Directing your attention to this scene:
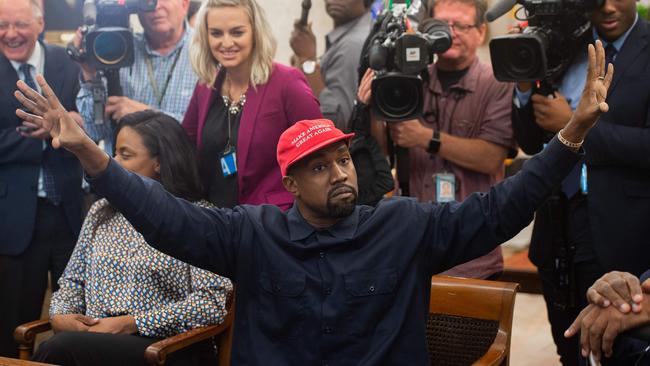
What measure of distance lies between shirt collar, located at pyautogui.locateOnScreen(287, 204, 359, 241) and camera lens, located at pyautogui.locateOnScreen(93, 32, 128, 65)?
137cm

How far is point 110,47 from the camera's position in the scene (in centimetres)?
364

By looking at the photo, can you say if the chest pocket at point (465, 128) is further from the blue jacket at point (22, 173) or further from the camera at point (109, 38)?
the blue jacket at point (22, 173)

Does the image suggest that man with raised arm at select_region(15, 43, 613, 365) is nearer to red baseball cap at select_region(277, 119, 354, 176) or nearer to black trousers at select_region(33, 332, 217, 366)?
red baseball cap at select_region(277, 119, 354, 176)

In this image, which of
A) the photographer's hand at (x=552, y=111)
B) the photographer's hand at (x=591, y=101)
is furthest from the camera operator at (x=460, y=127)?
the photographer's hand at (x=591, y=101)

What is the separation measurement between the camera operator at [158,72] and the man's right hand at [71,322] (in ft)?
2.76

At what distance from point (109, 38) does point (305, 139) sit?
139cm

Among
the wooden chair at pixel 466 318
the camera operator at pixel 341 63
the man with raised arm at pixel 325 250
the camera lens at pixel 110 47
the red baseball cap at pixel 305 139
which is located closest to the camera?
Answer: the man with raised arm at pixel 325 250

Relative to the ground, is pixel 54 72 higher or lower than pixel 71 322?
higher

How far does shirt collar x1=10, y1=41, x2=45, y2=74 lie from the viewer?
3.83 m

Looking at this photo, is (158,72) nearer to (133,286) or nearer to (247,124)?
(247,124)

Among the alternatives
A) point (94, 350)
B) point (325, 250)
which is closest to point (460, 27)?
point (325, 250)

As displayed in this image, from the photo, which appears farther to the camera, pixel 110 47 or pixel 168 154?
pixel 110 47

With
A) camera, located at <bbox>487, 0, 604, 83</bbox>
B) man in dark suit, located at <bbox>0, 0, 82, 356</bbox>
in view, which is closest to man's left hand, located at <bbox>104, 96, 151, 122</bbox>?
man in dark suit, located at <bbox>0, 0, 82, 356</bbox>

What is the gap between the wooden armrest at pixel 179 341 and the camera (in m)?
2.79
